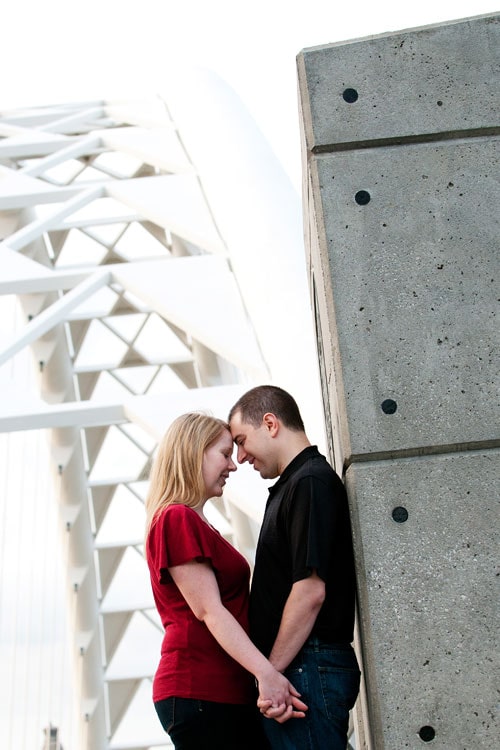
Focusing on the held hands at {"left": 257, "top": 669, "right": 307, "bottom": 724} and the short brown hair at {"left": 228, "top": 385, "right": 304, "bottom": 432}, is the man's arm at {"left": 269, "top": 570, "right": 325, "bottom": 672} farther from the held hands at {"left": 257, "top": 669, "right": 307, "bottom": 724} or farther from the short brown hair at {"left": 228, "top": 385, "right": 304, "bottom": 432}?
the short brown hair at {"left": 228, "top": 385, "right": 304, "bottom": 432}

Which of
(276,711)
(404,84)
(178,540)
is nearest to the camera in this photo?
(276,711)

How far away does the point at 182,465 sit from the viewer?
145 inches

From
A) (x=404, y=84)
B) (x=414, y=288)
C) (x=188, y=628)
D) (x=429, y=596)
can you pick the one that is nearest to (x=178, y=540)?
(x=188, y=628)

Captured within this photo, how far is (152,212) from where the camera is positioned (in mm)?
14500

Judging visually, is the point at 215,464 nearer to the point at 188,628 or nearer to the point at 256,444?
the point at 256,444

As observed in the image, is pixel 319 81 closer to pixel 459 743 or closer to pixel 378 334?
pixel 378 334

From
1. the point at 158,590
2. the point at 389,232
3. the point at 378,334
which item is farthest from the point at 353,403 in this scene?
the point at 158,590

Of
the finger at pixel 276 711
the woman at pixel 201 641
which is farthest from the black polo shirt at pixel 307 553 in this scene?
the finger at pixel 276 711

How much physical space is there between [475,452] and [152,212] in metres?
11.5

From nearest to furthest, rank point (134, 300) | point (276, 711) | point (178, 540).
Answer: point (276, 711)
point (178, 540)
point (134, 300)

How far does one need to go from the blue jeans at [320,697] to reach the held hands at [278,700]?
5cm

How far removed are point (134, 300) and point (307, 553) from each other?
2162cm

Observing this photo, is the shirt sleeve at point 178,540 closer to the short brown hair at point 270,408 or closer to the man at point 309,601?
the man at point 309,601

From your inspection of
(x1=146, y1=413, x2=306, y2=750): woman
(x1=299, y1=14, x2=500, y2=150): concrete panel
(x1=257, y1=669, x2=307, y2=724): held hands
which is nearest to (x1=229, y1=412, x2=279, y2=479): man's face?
(x1=146, y1=413, x2=306, y2=750): woman
